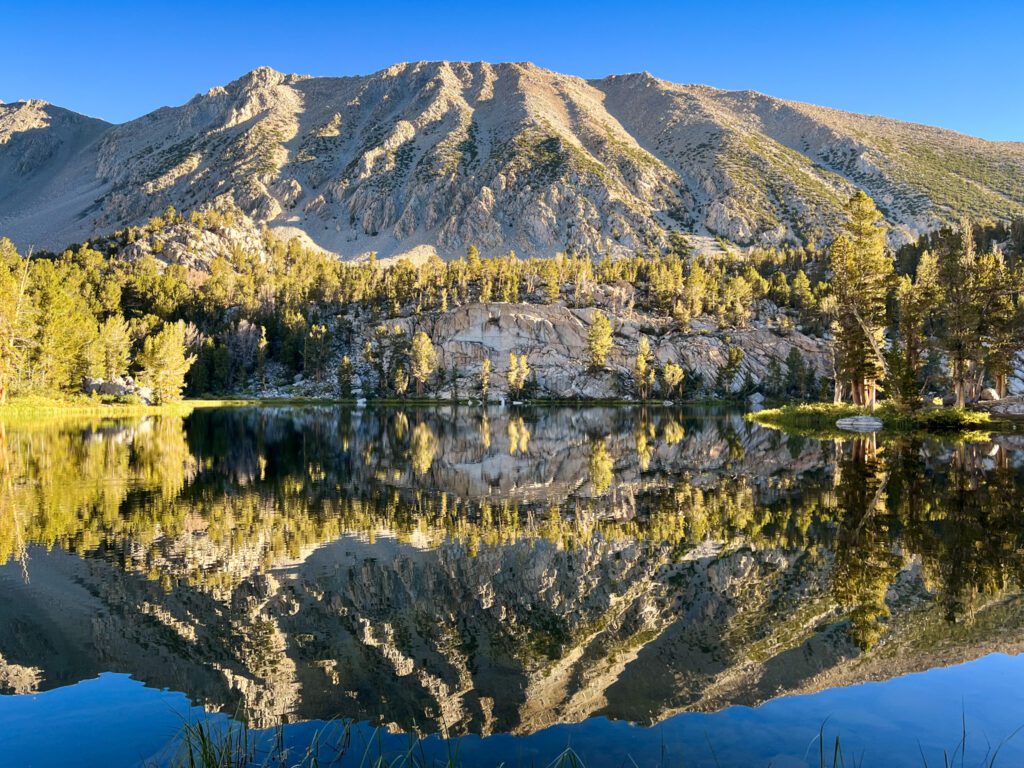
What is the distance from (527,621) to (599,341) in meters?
→ 148

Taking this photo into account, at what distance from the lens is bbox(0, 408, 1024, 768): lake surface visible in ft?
29.1

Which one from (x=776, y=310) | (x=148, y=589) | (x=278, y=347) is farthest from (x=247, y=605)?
(x=776, y=310)

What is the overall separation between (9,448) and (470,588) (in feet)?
148

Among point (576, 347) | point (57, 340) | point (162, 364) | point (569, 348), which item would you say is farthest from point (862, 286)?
point (576, 347)

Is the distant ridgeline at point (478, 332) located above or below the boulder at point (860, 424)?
above

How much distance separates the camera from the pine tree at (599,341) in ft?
521

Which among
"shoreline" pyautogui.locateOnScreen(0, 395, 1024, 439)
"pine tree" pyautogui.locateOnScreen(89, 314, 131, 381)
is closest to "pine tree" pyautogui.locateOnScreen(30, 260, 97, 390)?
"pine tree" pyautogui.locateOnScreen(89, 314, 131, 381)

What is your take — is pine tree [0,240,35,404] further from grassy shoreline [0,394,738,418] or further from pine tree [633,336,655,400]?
pine tree [633,336,655,400]

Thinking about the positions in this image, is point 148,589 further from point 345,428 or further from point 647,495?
point 345,428

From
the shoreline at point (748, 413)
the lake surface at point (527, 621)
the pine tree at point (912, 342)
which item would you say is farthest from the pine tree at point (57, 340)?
the pine tree at point (912, 342)

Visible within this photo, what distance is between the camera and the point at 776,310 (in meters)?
189

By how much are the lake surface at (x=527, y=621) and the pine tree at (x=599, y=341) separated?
131 m

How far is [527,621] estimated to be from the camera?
13047 millimetres

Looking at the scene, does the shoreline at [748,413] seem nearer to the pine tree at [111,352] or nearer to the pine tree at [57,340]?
the pine tree at [57,340]
